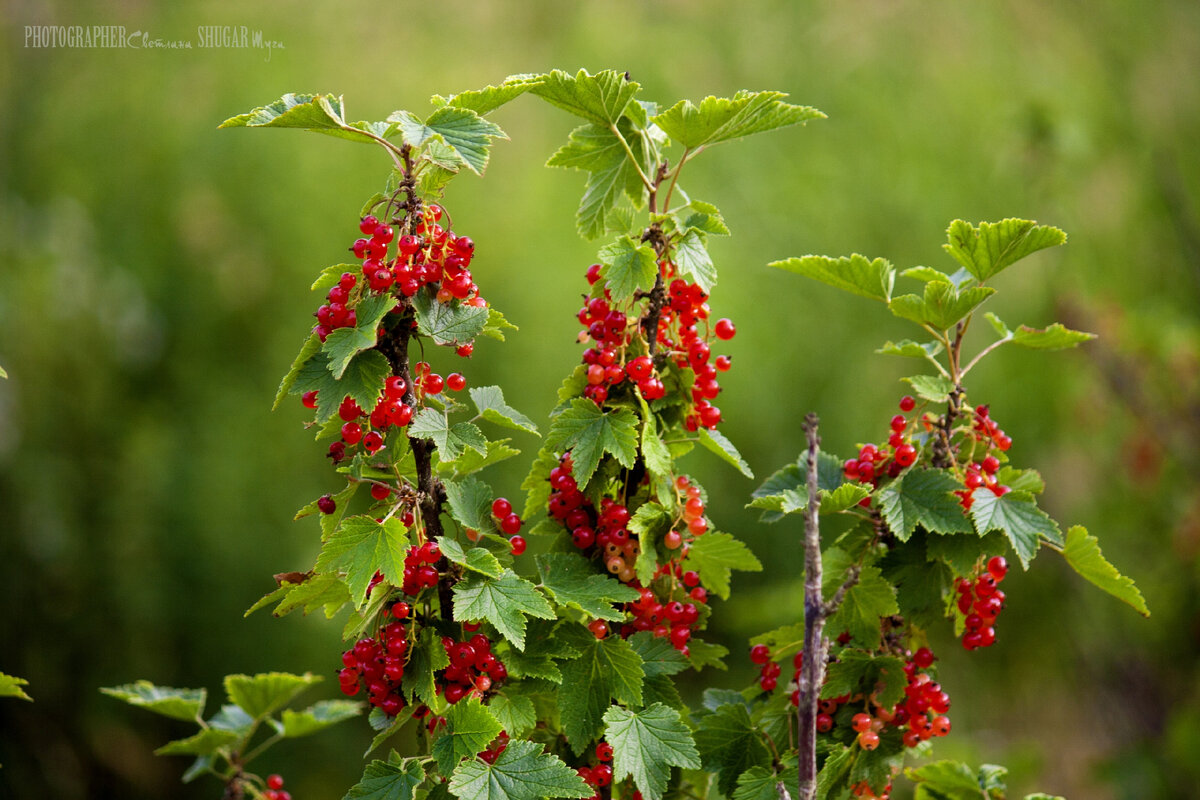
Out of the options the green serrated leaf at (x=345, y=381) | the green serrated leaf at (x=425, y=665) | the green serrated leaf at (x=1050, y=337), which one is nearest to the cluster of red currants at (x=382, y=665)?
the green serrated leaf at (x=425, y=665)

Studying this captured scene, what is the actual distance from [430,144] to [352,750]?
166 cm

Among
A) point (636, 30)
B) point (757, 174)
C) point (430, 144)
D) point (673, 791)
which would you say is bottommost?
point (673, 791)

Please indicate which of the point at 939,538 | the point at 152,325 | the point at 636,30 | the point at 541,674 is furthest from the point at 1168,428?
the point at 152,325

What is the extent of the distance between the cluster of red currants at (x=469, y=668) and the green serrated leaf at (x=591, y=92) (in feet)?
1.02

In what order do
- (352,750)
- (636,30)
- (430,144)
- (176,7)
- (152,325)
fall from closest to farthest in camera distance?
(430,144), (352,750), (152,325), (176,7), (636,30)

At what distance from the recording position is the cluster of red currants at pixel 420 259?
1.81 feet

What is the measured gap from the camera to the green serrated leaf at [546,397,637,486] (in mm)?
574

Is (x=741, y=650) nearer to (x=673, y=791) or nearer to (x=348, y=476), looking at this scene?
(x=673, y=791)

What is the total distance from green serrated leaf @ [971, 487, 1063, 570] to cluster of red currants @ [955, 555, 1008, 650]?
40mm

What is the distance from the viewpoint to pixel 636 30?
2.53 m

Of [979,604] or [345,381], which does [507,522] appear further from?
[979,604]

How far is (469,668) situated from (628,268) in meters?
0.24

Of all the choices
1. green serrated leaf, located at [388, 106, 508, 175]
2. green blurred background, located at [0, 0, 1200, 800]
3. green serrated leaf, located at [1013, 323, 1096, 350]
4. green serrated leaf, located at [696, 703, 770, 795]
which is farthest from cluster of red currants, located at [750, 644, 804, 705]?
green blurred background, located at [0, 0, 1200, 800]

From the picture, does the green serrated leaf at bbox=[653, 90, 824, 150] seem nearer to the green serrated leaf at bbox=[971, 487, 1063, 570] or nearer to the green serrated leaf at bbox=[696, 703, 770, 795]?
the green serrated leaf at bbox=[971, 487, 1063, 570]
